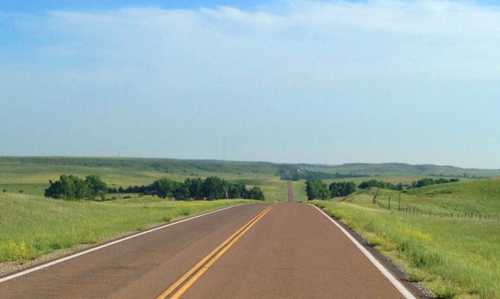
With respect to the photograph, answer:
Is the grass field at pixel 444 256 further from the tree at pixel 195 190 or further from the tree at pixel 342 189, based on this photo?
the tree at pixel 342 189

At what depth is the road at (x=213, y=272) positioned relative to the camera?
11.9m

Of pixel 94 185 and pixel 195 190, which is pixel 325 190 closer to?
pixel 195 190

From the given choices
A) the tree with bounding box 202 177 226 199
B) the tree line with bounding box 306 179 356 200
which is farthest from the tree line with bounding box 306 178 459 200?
the tree with bounding box 202 177 226 199

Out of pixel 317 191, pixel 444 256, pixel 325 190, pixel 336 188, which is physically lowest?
pixel 317 191

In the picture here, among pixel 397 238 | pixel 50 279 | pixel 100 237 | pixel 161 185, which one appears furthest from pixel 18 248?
pixel 161 185

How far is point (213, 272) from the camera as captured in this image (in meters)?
14.5

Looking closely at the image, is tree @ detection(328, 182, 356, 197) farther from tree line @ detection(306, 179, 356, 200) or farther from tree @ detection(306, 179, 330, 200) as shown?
tree @ detection(306, 179, 330, 200)

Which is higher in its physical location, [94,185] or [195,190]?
[94,185]

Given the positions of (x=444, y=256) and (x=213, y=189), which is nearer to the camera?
(x=444, y=256)

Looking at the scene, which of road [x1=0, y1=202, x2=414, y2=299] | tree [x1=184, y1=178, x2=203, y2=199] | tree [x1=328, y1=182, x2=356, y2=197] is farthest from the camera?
tree [x1=328, y1=182, x2=356, y2=197]

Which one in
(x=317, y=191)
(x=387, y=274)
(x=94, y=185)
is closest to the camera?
(x=387, y=274)

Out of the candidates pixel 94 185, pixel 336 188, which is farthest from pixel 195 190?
pixel 336 188

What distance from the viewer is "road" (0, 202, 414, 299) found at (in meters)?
11.9

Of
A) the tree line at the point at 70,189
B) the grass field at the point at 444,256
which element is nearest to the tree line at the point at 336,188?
the tree line at the point at 70,189
